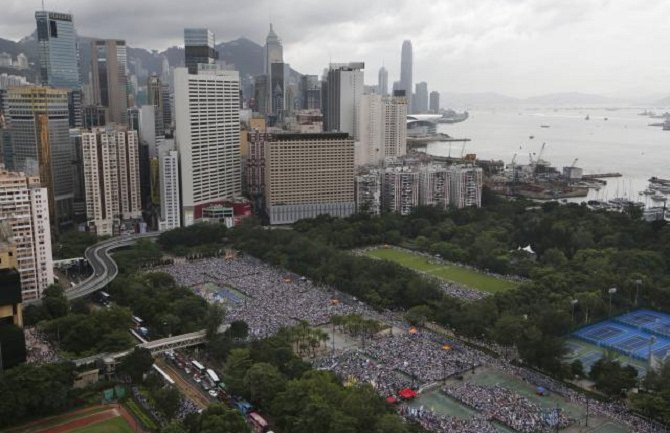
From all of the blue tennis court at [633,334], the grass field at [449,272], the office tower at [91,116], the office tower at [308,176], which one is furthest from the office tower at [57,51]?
the blue tennis court at [633,334]

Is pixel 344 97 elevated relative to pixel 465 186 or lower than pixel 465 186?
elevated

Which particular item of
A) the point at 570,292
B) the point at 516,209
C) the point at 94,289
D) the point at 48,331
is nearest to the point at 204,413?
the point at 48,331

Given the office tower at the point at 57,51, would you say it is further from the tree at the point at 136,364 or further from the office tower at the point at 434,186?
the tree at the point at 136,364

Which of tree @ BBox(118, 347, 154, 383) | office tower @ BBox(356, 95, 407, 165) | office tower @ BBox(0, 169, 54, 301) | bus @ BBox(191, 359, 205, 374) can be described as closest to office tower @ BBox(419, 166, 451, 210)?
office tower @ BBox(356, 95, 407, 165)

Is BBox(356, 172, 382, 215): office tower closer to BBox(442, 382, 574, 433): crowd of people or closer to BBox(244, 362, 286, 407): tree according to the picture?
BBox(442, 382, 574, 433): crowd of people

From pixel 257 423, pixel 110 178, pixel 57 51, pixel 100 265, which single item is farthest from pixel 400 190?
pixel 57 51

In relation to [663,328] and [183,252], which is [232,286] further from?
Result: [663,328]

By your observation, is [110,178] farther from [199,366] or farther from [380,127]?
[380,127]
